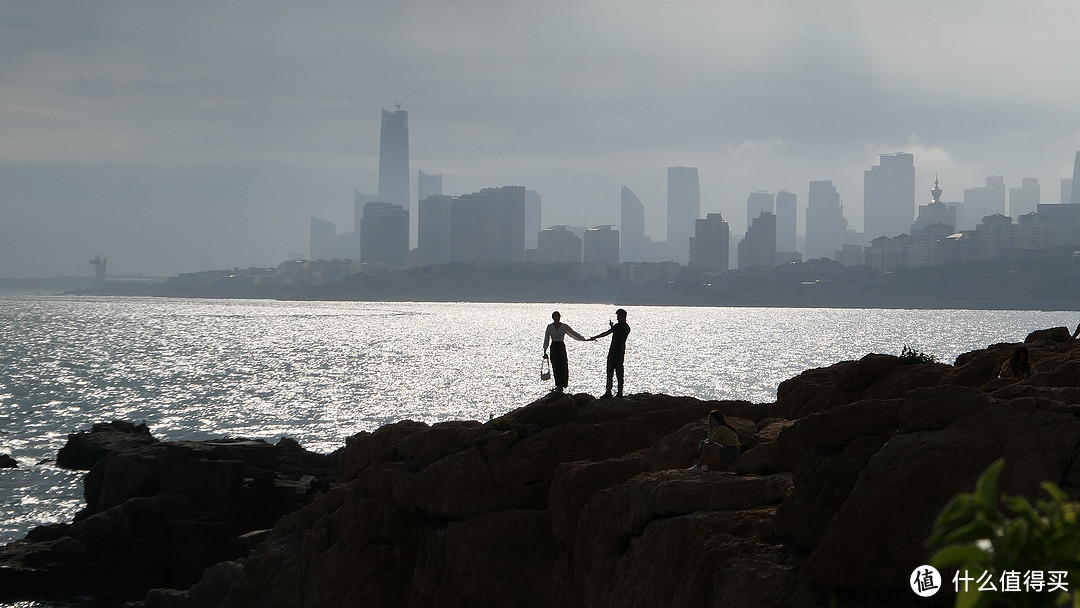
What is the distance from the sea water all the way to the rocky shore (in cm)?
280

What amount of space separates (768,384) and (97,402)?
2284 inches

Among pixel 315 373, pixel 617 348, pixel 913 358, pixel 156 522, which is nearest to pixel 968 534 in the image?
pixel 913 358

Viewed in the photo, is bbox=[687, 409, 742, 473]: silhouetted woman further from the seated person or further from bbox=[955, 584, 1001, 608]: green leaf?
bbox=[955, 584, 1001, 608]: green leaf

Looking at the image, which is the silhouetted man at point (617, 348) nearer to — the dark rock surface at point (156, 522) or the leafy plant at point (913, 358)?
the leafy plant at point (913, 358)

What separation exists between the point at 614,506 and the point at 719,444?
1680 mm

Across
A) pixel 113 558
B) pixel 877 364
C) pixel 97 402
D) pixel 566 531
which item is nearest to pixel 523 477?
pixel 566 531

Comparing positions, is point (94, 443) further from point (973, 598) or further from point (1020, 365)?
point (973, 598)

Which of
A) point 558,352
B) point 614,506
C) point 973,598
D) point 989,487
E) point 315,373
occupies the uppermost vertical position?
point 989,487

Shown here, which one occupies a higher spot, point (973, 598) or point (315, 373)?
point (973, 598)

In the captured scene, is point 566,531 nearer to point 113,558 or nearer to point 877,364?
point 877,364

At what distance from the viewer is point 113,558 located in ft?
93.4

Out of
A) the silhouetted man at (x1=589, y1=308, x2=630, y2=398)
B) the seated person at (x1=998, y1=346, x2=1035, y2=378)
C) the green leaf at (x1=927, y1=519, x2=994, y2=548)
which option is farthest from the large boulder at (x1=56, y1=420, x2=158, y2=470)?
the green leaf at (x1=927, y1=519, x2=994, y2=548)

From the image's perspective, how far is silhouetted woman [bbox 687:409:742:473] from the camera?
40.8 feet

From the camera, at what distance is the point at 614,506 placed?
12102 millimetres
